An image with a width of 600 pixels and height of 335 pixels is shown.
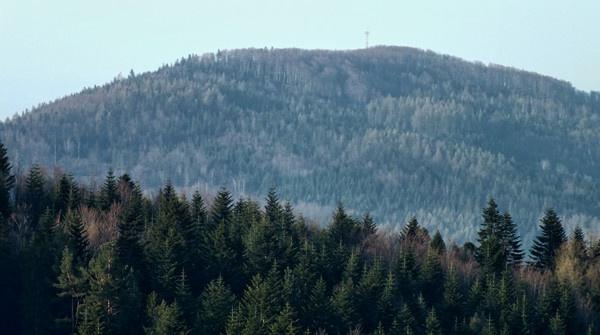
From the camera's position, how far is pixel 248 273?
9206 centimetres

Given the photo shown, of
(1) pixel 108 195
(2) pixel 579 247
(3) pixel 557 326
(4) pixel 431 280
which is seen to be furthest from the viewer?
(2) pixel 579 247

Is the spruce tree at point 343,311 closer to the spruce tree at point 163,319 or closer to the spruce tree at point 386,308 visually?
the spruce tree at point 386,308

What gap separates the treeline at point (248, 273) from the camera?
265ft

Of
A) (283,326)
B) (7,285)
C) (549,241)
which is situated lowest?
(283,326)

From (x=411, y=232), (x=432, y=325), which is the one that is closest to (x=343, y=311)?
(x=432, y=325)

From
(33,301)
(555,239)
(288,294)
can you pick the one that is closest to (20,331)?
(33,301)

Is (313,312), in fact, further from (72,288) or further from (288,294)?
(72,288)

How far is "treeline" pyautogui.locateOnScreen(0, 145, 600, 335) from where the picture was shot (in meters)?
80.9

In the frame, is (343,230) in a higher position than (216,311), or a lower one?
higher

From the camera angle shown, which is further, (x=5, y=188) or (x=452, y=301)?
(x=452, y=301)

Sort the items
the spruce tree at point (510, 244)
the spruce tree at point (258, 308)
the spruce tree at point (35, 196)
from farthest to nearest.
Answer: the spruce tree at point (510, 244) → the spruce tree at point (35, 196) → the spruce tree at point (258, 308)

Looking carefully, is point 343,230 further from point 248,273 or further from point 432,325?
point 432,325

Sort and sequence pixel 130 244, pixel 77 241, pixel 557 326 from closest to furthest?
pixel 77 241
pixel 130 244
pixel 557 326

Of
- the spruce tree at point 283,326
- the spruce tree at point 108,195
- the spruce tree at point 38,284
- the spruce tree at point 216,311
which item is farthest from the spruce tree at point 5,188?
the spruce tree at point 283,326
